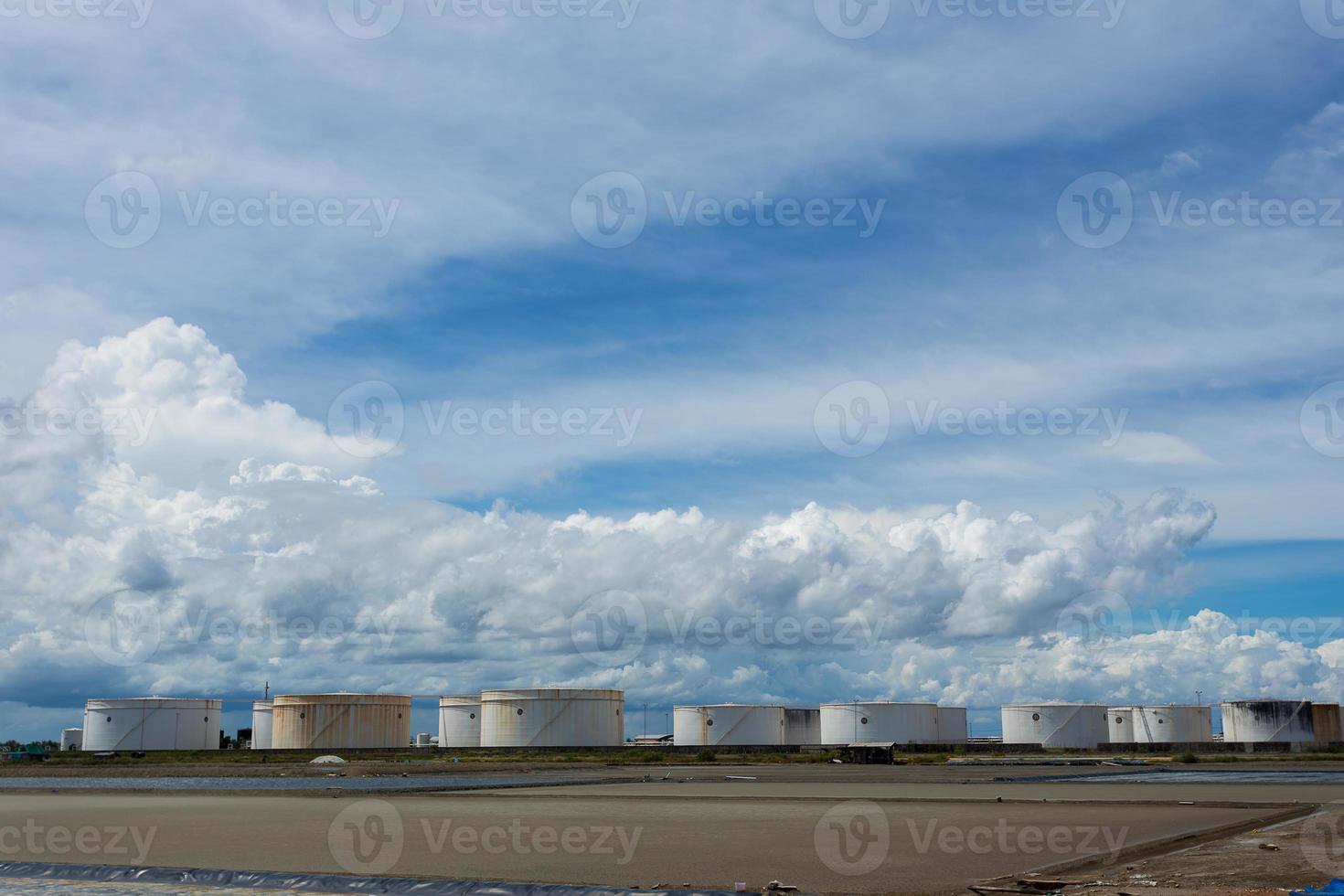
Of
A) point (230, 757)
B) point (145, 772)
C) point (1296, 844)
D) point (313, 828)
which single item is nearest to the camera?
point (1296, 844)

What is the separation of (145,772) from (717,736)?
213ft

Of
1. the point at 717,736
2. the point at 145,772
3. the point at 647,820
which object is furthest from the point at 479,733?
the point at 647,820

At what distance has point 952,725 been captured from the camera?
143 meters

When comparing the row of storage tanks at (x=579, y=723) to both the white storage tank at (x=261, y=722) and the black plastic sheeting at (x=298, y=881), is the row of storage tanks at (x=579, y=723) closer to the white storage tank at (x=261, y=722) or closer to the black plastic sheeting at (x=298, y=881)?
the white storage tank at (x=261, y=722)

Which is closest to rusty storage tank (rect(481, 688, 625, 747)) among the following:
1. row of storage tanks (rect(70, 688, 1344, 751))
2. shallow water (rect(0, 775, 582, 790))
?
row of storage tanks (rect(70, 688, 1344, 751))

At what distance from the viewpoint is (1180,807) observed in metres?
32.8

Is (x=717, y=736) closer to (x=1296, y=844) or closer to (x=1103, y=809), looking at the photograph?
(x=1103, y=809)

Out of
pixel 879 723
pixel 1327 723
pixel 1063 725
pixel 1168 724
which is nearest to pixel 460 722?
pixel 879 723

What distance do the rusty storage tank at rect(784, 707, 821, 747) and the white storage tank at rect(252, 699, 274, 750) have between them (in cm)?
6767

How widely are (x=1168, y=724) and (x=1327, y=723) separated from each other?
18567 millimetres

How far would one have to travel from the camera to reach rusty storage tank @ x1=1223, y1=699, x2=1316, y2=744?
373 feet

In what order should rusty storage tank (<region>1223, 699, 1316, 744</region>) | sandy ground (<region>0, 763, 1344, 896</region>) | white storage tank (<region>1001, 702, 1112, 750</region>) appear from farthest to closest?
white storage tank (<region>1001, 702, 1112, 750</region>), rusty storage tank (<region>1223, 699, 1316, 744</region>), sandy ground (<region>0, 763, 1344, 896</region>)

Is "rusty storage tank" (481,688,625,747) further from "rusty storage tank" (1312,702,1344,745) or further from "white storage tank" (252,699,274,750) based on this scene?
"rusty storage tank" (1312,702,1344,745)

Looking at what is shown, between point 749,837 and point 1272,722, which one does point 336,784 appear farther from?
point 1272,722
